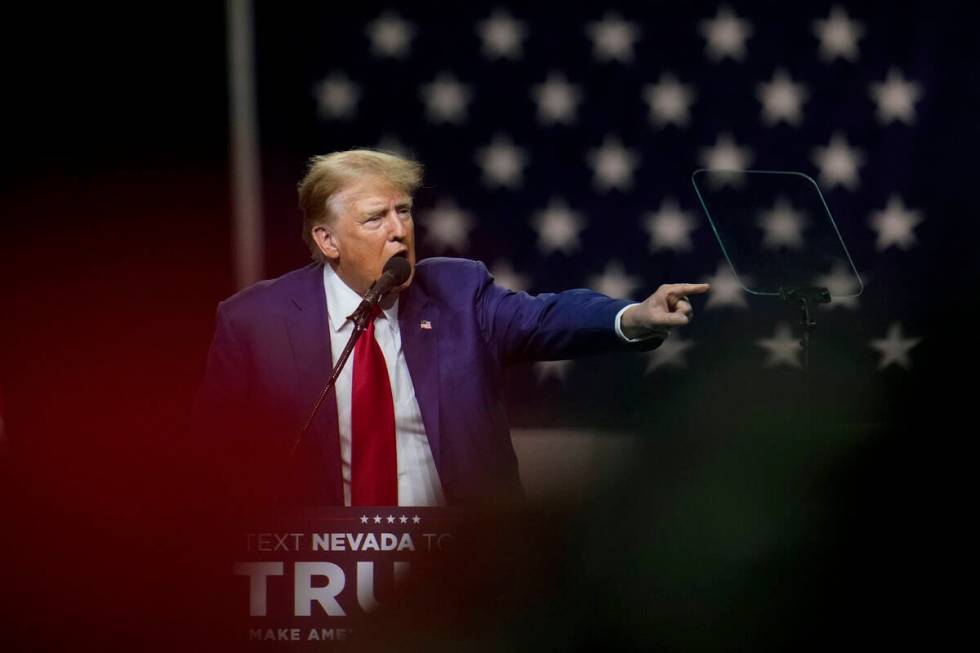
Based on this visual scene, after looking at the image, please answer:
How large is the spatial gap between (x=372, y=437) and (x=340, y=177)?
1.79 feet

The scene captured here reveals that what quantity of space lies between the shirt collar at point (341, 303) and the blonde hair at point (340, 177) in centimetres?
9

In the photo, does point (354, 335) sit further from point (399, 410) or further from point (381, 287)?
point (399, 410)

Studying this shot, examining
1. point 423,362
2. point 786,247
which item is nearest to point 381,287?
point 423,362

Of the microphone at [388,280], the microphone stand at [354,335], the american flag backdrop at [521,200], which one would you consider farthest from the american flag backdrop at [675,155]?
the microphone stand at [354,335]

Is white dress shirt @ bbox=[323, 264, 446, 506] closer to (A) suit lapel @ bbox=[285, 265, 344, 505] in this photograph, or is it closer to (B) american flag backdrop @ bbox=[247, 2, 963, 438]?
(A) suit lapel @ bbox=[285, 265, 344, 505]

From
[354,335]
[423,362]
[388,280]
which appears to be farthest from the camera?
[423,362]

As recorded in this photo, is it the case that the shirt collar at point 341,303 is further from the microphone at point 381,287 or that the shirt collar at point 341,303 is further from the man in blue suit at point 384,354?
the microphone at point 381,287

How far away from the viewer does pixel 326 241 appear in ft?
6.72

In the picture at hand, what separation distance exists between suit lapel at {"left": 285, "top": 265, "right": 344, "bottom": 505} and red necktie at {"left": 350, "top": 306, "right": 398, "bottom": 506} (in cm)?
3

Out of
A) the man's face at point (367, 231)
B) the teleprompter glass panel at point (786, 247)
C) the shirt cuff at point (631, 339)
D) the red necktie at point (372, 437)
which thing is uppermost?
the man's face at point (367, 231)

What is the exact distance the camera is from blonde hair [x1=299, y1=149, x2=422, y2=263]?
2037mm

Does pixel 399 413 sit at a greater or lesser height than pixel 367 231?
lesser

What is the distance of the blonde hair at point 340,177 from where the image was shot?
204 cm

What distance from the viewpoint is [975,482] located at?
1328 mm
